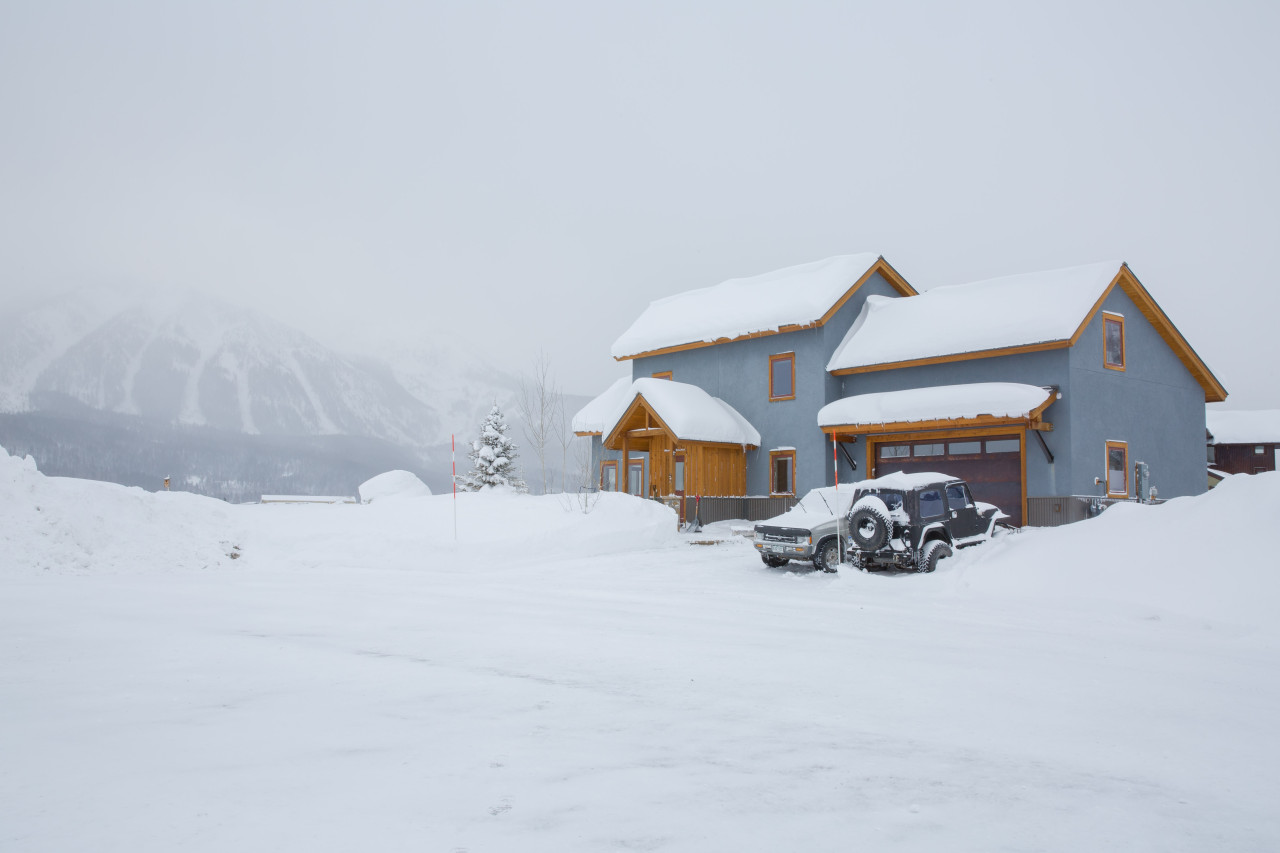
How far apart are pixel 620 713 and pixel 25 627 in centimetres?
721

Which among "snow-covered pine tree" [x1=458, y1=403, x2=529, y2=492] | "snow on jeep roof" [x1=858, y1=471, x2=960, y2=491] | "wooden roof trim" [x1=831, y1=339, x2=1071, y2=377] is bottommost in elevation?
"snow on jeep roof" [x1=858, y1=471, x2=960, y2=491]

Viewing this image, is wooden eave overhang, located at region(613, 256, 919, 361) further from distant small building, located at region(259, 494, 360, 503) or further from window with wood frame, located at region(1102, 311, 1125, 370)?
distant small building, located at region(259, 494, 360, 503)

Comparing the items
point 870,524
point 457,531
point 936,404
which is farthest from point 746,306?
point 870,524

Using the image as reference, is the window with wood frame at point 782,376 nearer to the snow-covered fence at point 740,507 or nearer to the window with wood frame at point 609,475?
the snow-covered fence at point 740,507

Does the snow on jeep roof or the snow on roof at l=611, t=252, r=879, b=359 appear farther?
the snow on roof at l=611, t=252, r=879, b=359

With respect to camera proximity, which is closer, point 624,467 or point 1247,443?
point 624,467

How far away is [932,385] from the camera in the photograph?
24.9 m

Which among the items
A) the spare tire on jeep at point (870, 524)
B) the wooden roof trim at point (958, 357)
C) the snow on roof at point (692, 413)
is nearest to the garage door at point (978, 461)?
the wooden roof trim at point (958, 357)

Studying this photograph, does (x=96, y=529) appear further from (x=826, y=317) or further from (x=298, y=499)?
(x=826, y=317)

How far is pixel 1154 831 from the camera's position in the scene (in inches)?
152

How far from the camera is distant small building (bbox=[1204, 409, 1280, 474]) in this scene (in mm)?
53250

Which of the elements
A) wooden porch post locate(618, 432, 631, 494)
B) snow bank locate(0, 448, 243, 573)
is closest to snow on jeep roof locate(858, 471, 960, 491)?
snow bank locate(0, 448, 243, 573)

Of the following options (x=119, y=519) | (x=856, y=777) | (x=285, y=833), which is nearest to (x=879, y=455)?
(x=119, y=519)

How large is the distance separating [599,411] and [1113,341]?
18.4 metres
